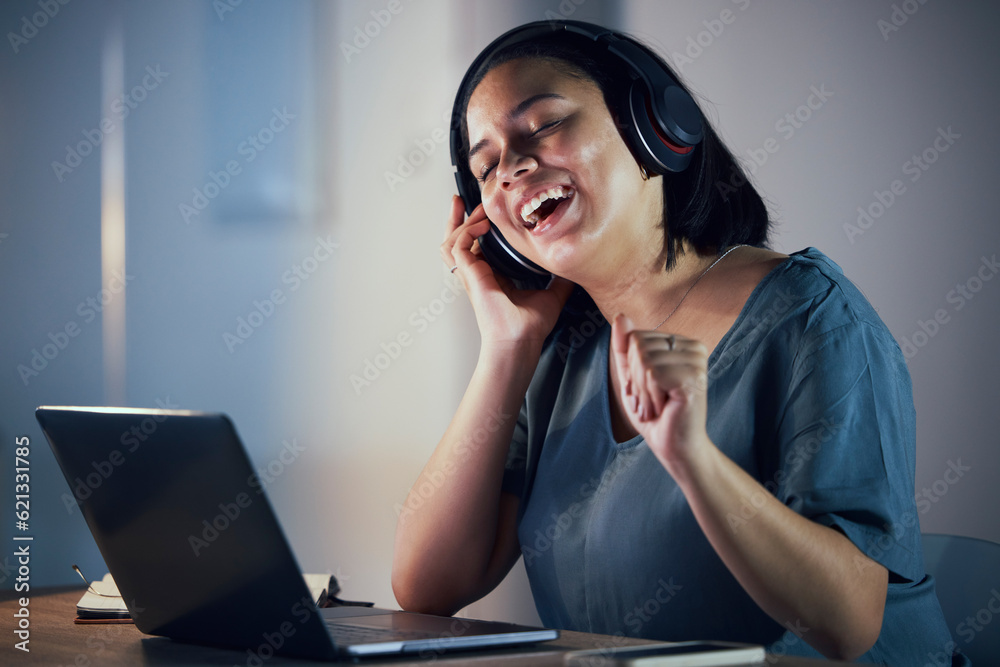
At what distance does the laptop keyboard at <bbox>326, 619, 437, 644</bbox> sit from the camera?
70 cm

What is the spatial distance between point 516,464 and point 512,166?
45 cm

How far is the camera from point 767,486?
3.21 feet

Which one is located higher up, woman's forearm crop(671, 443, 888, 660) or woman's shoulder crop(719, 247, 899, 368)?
woman's shoulder crop(719, 247, 899, 368)

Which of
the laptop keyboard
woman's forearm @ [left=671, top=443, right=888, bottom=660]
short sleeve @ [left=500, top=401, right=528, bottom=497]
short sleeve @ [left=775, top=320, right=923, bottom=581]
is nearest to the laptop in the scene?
the laptop keyboard

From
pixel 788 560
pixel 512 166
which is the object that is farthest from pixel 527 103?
pixel 788 560

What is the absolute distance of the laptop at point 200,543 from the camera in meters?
0.62

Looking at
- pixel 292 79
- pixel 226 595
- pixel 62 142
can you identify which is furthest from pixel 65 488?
pixel 226 595

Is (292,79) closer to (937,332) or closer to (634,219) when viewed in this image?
(634,219)

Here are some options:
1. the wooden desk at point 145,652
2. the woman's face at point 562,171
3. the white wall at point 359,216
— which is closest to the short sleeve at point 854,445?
the wooden desk at point 145,652

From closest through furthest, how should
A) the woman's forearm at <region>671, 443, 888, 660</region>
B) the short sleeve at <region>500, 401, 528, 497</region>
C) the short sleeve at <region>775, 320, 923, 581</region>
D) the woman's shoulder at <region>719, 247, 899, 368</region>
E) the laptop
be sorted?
the laptop, the woman's forearm at <region>671, 443, 888, 660</region>, the short sleeve at <region>775, 320, 923, 581</region>, the woman's shoulder at <region>719, 247, 899, 368</region>, the short sleeve at <region>500, 401, 528, 497</region>

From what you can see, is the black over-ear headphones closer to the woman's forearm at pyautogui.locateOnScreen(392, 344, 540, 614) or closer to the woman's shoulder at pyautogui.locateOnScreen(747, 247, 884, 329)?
the woman's shoulder at pyautogui.locateOnScreen(747, 247, 884, 329)

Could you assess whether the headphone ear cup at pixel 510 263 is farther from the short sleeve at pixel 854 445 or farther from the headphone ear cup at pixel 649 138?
the short sleeve at pixel 854 445

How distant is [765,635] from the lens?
92cm

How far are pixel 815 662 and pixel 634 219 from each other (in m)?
0.66
